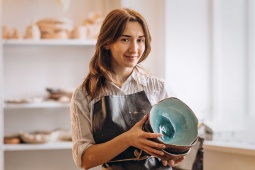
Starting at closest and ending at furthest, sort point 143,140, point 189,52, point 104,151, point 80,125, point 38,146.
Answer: point 143,140 → point 104,151 → point 80,125 → point 189,52 → point 38,146

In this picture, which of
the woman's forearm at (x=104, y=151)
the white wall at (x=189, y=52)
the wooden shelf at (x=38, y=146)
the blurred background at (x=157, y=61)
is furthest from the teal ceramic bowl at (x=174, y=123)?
the wooden shelf at (x=38, y=146)

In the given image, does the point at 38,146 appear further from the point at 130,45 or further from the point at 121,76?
the point at 130,45


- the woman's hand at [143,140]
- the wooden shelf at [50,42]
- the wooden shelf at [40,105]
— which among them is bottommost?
the wooden shelf at [40,105]

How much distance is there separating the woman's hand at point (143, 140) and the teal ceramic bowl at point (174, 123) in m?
0.05

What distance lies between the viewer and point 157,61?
128 inches

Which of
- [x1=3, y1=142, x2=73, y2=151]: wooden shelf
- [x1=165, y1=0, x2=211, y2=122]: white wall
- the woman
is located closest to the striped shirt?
the woman

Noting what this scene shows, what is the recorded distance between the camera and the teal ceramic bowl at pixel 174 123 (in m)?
1.60

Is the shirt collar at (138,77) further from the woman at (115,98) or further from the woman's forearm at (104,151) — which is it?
the woman's forearm at (104,151)

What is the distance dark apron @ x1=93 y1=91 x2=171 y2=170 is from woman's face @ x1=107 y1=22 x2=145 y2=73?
0.41ft

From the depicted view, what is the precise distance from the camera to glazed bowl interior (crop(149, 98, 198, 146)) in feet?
5.30

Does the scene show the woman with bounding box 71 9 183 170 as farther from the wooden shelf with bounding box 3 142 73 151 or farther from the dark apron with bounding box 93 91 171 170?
the wooden shelf with bounding box 3 142 73 151

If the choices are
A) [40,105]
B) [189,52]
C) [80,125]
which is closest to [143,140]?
[80,125]

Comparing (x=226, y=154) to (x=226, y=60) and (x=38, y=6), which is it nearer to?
(x=226, y=60)

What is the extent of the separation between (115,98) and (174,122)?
21 centimetres
